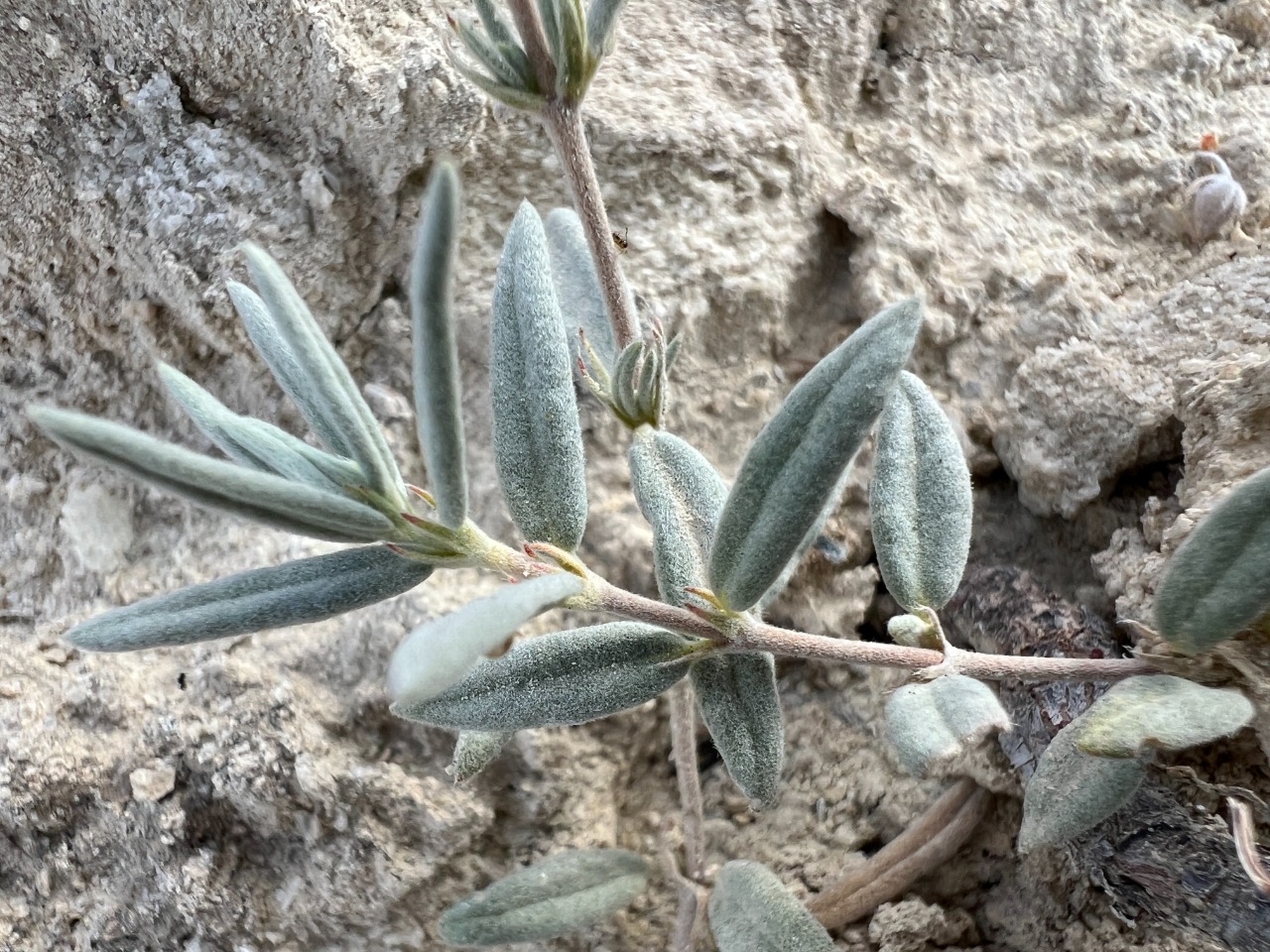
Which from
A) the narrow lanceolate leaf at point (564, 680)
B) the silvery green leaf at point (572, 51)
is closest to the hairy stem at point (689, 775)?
the narrow lanceolate leaf at point (564, 680)

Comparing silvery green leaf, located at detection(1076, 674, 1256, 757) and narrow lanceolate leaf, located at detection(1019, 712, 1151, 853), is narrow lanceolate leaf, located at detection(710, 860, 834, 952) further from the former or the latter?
silvery green leaf, located at detection(1076, 674, 1256, 757)

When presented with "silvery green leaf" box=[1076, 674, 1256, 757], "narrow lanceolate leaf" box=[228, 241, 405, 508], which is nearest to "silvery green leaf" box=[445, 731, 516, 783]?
"narrow lanceolate leaf" box=[228, 241, 405, 508]

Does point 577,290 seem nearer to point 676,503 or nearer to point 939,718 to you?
point 676,503

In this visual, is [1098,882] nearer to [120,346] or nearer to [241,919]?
[241,919]

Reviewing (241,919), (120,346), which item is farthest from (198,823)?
(120,346)

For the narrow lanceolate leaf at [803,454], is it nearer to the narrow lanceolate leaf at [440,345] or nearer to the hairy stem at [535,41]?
the narrow lanceolate leaf at [440,345]

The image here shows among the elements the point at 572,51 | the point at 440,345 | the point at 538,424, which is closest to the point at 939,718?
the point at 538,424
